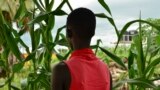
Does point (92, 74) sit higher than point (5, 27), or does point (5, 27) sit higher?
point (5, 27)

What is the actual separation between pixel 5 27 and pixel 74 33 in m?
0.35

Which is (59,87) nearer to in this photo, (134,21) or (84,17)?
(84,17)

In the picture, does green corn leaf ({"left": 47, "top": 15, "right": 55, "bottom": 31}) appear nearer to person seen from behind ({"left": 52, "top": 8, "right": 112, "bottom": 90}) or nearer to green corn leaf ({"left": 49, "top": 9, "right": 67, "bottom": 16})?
green corn leaf ({"left": 49, "top": 9, "right": 67, "bottom": 16})

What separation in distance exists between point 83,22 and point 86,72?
12 centimetres

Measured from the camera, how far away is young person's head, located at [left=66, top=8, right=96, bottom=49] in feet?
3.58

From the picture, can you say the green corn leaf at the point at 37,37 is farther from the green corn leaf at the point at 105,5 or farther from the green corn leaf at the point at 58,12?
the green corn leaf at the point at 105,5

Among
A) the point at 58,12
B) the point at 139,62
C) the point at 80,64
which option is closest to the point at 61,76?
the point at 80,64

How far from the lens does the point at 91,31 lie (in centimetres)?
111

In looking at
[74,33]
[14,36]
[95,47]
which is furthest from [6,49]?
[74,33]

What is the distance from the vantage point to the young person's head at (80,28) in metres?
1.09

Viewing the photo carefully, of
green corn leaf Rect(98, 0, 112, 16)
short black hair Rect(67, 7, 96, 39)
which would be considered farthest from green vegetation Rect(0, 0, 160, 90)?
short black hair Rect(67, 7, 96, 39)

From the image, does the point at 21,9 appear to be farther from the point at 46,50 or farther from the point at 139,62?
the point at 139,62

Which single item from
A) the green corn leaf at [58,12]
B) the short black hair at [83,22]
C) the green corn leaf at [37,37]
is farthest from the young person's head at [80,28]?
the green corn leaf at [37,37]

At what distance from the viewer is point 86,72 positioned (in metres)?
1.09
